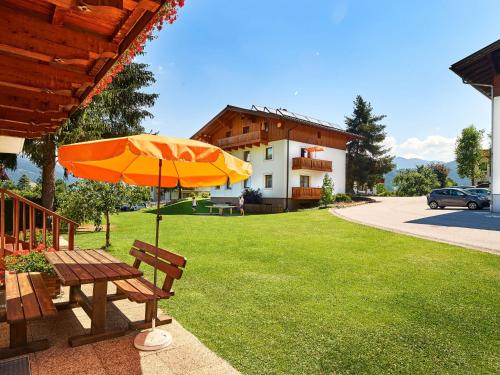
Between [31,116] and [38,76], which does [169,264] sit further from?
[31,116]

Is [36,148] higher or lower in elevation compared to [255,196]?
higher

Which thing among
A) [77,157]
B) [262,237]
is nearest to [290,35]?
[262,237]

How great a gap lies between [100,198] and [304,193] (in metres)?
20.7

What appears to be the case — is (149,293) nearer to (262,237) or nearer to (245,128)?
(262,237)

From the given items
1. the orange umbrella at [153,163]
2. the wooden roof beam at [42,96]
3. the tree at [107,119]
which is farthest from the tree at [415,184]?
the wooden roof beam at [42,96]

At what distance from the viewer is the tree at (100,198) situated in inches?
437

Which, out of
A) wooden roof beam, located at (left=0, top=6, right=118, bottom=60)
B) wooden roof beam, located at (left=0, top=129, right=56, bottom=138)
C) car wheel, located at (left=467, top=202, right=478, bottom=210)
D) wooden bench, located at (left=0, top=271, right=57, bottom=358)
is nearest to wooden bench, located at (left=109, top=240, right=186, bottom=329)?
wooden bench, located at (left=0, top=271, right=57, bottom=358)

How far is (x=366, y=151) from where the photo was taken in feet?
149

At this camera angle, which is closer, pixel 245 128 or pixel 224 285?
pixel 224 285

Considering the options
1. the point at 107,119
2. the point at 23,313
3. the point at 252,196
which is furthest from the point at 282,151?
the point at 23,313

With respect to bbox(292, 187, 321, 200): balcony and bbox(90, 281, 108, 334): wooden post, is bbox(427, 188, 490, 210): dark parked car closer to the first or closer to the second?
bbox(292, 187, 321, 200): balcony

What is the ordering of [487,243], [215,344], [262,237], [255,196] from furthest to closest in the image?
1. [255,196]
2. [262,237]
3. [487,243]
4. [215,344]

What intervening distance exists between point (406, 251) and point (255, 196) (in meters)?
21.7

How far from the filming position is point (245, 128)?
33500 mm
